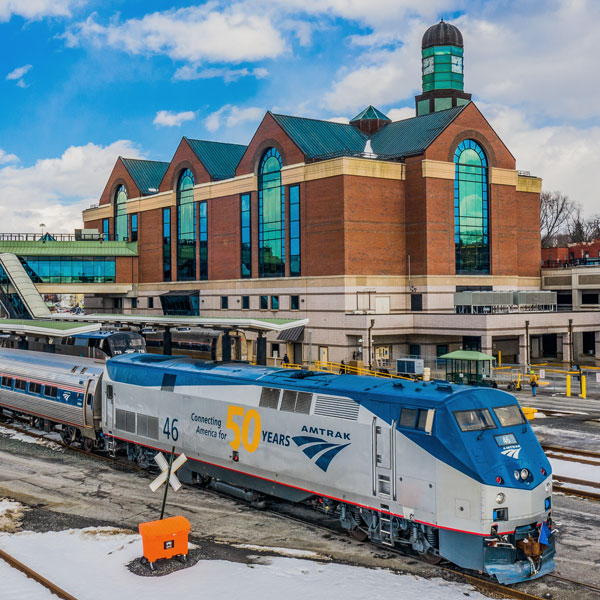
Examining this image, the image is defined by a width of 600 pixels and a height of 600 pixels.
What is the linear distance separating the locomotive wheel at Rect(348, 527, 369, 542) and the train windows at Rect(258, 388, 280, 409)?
154 inches

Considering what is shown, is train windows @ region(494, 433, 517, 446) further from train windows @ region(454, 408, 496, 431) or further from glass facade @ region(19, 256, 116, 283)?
glass facade @ region(19, 256, 116, 283)

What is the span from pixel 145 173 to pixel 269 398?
73170mm

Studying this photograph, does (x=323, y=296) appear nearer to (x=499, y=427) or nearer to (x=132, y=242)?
(x=132, y=242)

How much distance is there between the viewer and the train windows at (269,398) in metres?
19.4

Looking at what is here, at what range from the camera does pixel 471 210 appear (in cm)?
6278

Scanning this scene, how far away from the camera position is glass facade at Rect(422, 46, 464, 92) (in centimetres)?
6981

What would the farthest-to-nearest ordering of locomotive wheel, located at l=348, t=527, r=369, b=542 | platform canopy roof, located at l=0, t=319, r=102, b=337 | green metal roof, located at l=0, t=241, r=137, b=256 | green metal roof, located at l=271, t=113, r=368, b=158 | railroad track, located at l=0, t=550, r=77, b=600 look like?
green metal roof, located at l=0, t=241, r=137, b=256, green metal roof, located at l=271, t=113, r=368, b=158, platform canopy roof, located at l=0, t=319, r=102, b=337, locomotive wheel, located at l=348, t=527, r=369, b=542, railroad track, located at l=0, t=550, r=77, b=600

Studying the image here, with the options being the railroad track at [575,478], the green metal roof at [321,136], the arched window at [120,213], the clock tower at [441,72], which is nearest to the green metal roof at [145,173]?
the arched window at [120,213]

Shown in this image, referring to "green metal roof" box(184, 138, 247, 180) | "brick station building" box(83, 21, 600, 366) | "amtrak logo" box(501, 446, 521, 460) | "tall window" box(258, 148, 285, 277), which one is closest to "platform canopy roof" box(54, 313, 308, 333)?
"brick station building" box(83, 21, 600, 366)

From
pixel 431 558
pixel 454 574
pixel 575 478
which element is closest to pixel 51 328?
pixel 575 478

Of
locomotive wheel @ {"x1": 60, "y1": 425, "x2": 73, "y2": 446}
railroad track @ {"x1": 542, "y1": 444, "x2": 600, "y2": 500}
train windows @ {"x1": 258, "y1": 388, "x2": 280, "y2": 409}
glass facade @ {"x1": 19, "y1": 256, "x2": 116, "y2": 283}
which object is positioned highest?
glass facade @ {"x1": 19, "y1": 256, "x2": 116, "y2": 283}

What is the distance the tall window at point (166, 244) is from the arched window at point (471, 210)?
33592 millimetres

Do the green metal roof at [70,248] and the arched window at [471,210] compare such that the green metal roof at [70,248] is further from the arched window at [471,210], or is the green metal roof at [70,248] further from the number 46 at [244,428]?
the number 46 at [244,428]

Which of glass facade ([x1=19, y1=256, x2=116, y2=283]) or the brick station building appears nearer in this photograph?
the brick station building
